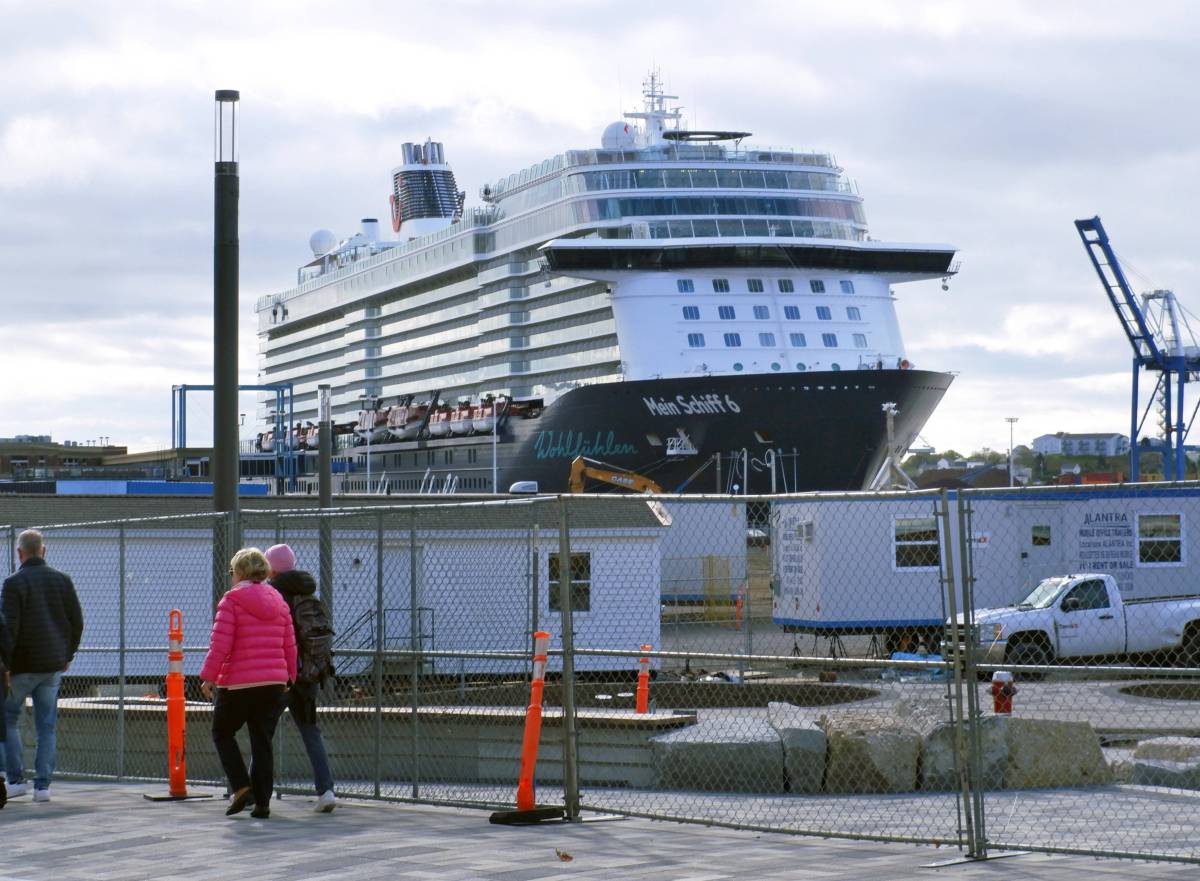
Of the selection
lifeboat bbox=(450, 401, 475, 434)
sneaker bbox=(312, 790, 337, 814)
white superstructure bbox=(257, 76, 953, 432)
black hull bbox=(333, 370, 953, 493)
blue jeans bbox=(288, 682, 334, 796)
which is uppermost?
white superstructure bbox=(257, 76, 953, 432)

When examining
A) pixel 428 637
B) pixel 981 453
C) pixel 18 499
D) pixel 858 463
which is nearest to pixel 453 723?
pixel 428 637

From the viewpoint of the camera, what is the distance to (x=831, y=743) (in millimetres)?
11406

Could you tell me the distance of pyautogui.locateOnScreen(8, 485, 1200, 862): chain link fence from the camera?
29.1ft

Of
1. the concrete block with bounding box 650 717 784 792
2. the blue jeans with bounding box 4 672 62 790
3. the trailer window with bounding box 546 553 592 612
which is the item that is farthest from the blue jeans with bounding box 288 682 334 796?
the trailer window with bounding box 546 553 592 612

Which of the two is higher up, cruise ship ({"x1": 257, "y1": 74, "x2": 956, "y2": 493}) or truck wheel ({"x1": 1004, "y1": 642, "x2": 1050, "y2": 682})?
cruise ship ({"x1": 257, "y1": 74, "x2": 956, "y2": 493})

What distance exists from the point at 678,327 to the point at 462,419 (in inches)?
472

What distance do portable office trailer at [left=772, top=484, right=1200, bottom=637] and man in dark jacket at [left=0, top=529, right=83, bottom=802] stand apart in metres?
4.61

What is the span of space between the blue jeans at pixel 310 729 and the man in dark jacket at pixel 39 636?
69.9 inches

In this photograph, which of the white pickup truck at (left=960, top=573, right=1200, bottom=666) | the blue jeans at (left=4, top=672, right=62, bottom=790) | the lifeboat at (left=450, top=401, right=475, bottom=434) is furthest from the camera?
the lifeboat at (left=450, top=401, right=475, bottom=434)

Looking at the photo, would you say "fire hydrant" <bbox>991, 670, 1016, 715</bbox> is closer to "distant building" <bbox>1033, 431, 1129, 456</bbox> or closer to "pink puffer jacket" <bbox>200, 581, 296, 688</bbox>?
"pink puffer jacket" <bbox>200, 581, 296, 688</bbox>

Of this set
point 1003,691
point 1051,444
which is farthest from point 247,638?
point 1051,444

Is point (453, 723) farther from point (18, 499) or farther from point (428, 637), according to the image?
point (18, 499)

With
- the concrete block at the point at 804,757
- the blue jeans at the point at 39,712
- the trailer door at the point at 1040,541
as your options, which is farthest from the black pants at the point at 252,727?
the trailer door at the point at 1040,541

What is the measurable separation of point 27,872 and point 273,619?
6.61 ft
